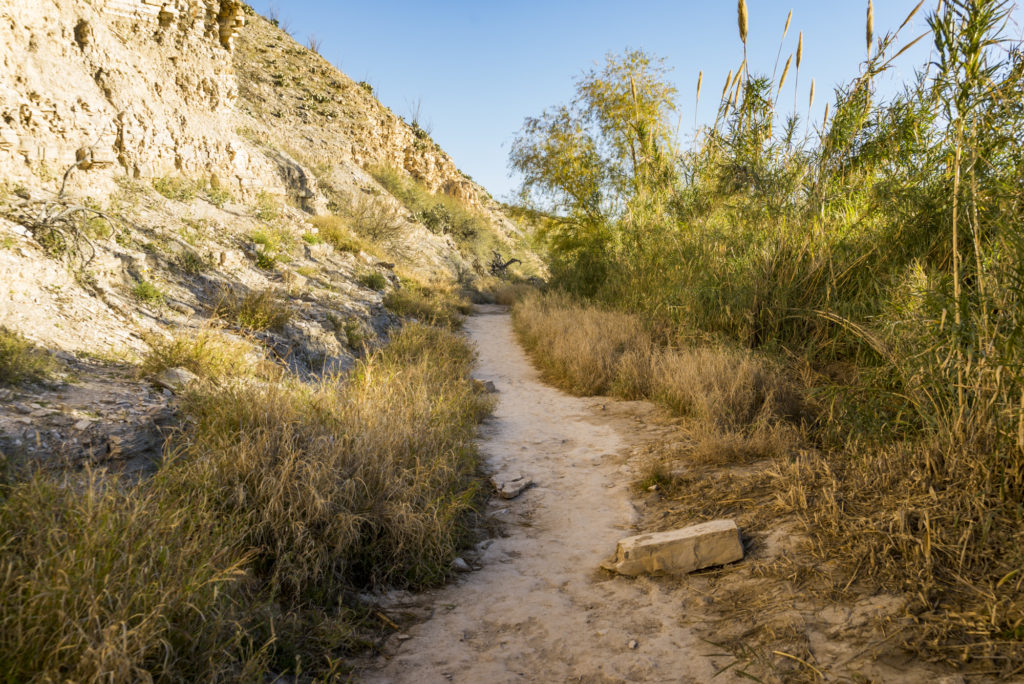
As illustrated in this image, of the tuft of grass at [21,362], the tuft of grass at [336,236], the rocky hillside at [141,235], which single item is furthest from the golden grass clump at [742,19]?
the tuft of grass at [336,236]

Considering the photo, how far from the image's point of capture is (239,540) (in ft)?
8.47

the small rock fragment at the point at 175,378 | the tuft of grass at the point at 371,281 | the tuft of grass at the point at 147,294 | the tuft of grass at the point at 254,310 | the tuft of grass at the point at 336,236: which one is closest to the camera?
the small rock fragment at the point at 175,378

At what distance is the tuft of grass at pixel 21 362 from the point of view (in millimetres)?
3635

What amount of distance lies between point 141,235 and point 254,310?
219cm

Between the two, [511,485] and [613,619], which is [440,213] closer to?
[511,485]

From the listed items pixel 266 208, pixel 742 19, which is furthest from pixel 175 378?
pixel 266 208

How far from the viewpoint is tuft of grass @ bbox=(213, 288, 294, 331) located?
7.18m

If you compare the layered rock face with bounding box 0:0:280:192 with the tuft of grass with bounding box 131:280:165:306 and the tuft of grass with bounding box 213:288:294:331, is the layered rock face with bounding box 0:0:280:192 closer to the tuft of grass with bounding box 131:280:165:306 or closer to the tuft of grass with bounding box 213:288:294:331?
the tuft of grass with bounding box 131:280:165:306

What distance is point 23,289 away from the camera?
4.89m

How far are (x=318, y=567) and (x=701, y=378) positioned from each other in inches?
160

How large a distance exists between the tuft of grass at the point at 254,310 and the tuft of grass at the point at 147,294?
61 centimetres

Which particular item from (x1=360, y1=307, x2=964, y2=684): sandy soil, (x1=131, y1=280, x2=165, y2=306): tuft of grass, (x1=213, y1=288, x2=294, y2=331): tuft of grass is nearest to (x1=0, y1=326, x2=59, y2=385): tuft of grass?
(x1=131, y1=280, x2=165, y2=306): tuft of grass

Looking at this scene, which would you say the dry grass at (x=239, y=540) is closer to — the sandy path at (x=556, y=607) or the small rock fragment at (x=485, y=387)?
the sandy path at (x=556, y=607)

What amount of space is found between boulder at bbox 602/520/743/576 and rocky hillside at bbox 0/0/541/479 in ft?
9.45
